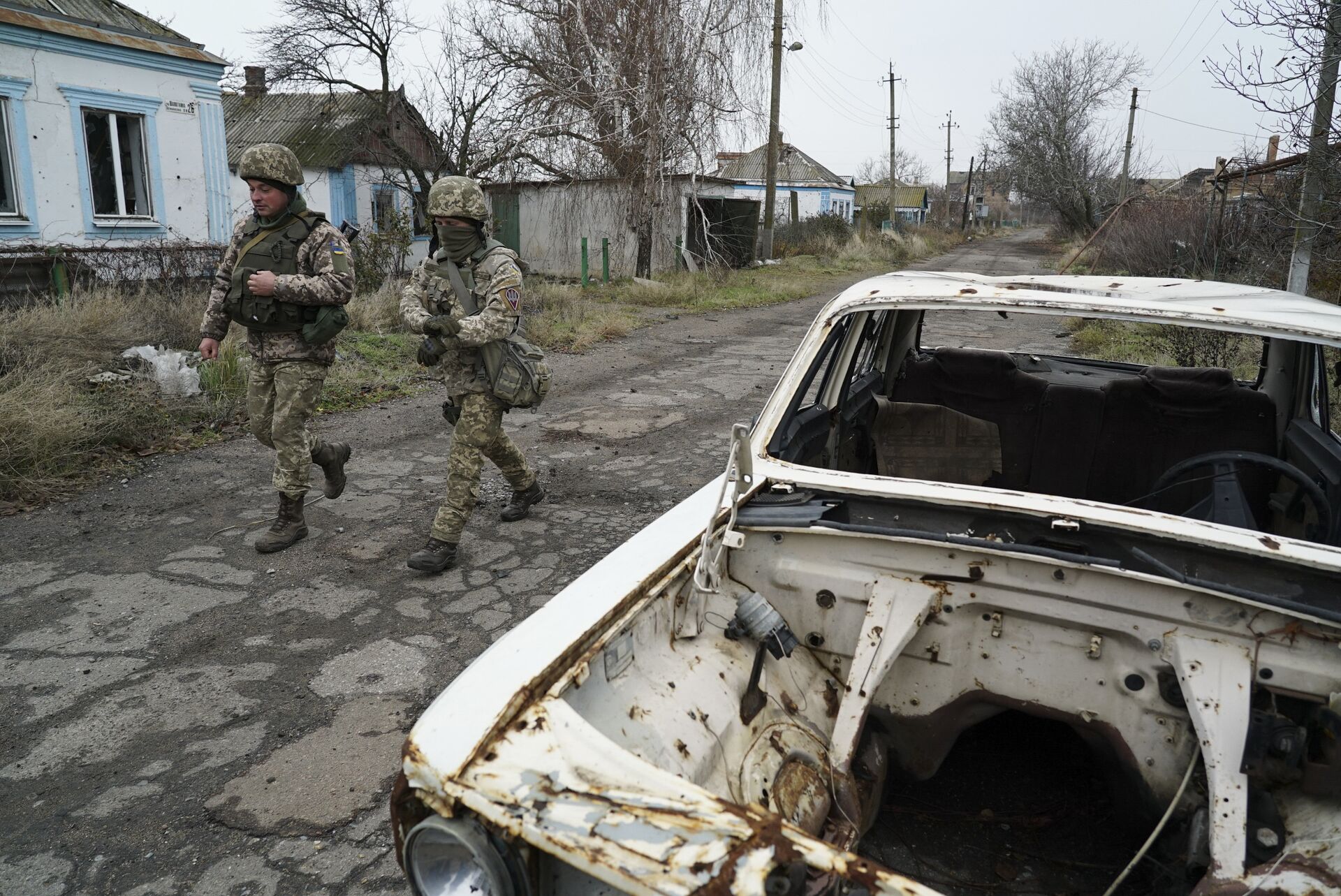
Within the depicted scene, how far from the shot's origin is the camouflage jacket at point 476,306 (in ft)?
13.2

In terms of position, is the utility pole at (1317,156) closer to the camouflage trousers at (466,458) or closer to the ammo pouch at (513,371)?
the ammo pouch at (513,371)

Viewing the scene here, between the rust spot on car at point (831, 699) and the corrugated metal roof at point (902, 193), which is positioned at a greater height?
the corrugated metal roof at point (902, 193)

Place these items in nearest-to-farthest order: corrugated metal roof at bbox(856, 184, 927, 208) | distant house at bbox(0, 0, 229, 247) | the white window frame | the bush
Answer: distant house at bbox(0, 0, 229, 247) < the white window frame < the bush < corrugated metal roof at bbox(856, 184, 927, 208)

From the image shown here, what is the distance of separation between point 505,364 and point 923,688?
2.54 metres

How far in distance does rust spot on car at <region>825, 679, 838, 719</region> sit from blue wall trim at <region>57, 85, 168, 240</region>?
13.4m

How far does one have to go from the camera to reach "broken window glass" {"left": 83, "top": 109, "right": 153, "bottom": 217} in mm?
12492

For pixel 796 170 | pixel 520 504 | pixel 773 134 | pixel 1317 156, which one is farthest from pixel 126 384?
pixel 796 170

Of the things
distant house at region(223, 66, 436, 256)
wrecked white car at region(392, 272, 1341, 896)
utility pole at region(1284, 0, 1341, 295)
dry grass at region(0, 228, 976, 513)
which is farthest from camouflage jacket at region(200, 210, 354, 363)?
distant house at region(223, 66, 436, 256)

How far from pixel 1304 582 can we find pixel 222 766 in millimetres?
2902

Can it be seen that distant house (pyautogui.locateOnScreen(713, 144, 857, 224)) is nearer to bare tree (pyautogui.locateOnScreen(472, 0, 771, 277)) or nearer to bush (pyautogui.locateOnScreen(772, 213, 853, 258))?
bush (pyautogui.locateOnScreen(772, 213, 853, 258))

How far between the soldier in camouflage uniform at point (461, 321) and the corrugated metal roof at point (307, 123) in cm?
1704

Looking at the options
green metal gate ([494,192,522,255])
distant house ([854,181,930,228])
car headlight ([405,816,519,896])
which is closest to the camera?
car headlight ([405,816,519,896])

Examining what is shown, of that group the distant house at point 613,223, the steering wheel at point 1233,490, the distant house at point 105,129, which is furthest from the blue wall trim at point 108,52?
the steering wheel at point 1233,490

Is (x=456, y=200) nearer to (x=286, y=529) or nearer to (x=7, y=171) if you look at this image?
(x=286, y=529)
